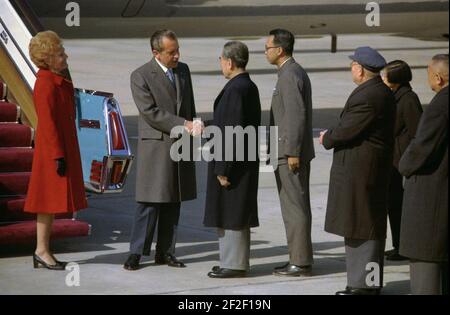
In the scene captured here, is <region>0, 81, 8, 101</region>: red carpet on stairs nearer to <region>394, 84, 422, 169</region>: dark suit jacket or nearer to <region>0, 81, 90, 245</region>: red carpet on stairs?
<region>0, 81, 90, 245</region>: red carpet on stairs

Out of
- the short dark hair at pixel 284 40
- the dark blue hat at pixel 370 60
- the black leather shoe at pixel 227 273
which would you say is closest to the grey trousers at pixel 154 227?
the black leather shoe at pixel 227 273

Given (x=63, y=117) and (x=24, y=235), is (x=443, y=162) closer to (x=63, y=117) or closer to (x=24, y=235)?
(x=63, y=117)

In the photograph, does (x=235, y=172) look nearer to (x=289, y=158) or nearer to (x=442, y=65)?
(x=289, y=158)

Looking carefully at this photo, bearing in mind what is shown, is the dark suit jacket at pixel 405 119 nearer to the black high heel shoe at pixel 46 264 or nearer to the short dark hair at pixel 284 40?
the short dark hair at pixel 284 40

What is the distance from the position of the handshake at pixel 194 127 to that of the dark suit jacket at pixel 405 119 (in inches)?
68.1

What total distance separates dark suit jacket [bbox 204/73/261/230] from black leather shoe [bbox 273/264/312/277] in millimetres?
443

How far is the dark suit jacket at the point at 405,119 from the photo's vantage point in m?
9.97

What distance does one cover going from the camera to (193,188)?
9.77 metres

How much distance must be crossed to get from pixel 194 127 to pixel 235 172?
1.75ft

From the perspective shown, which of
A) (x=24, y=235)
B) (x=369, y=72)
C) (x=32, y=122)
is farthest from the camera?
(x=32, y=122)

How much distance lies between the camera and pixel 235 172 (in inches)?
362

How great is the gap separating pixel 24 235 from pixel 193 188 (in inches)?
58.1

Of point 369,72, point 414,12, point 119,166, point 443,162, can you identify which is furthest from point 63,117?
point 414,12

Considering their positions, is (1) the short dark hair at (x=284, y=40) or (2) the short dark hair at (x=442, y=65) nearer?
(2) the short dark hair at (x=442, y=65)
